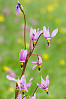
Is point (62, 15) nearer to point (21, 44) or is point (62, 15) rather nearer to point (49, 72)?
point (21, 44)

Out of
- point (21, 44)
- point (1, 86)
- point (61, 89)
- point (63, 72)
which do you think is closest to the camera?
point (1, 86)

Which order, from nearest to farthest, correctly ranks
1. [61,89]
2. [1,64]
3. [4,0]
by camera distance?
[61,89] → [1,64] → [4,0]

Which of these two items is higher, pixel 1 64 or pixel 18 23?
pixel 18 23

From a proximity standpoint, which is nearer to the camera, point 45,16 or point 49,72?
point 49,72

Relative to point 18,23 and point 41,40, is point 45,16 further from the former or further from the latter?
point 41,40

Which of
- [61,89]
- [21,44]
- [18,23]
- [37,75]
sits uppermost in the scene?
[18,23]

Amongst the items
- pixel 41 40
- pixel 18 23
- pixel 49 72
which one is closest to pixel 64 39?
pixel 41 40
